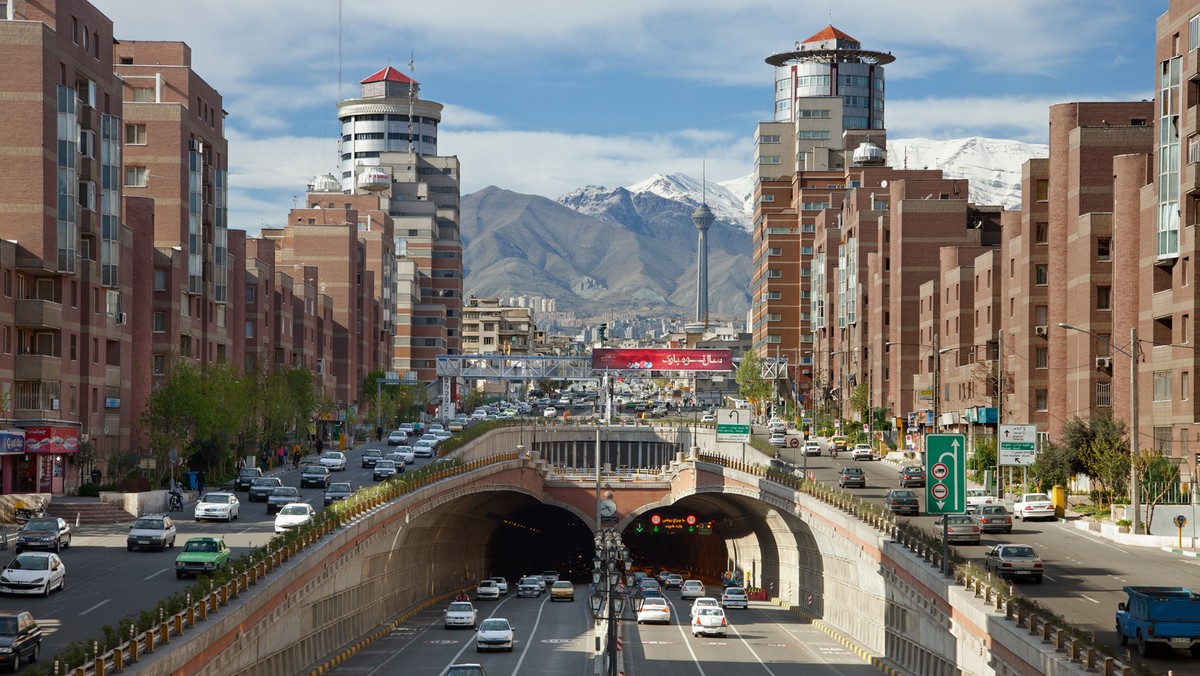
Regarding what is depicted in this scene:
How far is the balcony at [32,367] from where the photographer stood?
8600cm

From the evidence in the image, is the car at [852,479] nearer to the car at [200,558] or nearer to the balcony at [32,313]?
the balcony at [32,313]

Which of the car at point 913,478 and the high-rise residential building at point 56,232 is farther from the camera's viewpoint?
the car at point 913,478

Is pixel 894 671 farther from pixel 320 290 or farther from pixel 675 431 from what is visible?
pixel 320 290

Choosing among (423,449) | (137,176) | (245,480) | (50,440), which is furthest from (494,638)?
(137,176)

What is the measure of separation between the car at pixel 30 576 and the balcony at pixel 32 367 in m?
35.7

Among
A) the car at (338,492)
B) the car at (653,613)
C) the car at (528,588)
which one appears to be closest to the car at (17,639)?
Result: the car at (338,492)

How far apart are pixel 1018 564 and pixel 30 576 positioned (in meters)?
35.1

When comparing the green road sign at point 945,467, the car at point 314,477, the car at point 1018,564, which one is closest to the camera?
the green road sign at point 945,467

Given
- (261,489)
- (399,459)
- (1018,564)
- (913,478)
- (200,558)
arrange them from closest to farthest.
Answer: (200,558) → (1018,564) → (261,489) → (913,478) → (399,459)

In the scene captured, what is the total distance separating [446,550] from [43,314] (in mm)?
44394

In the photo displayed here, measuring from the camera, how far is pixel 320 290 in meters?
188

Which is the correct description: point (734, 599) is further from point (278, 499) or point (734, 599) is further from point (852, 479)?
point (278, 499)

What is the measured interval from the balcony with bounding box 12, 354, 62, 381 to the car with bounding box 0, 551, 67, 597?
35.7 m

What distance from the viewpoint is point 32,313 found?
3401 inches
